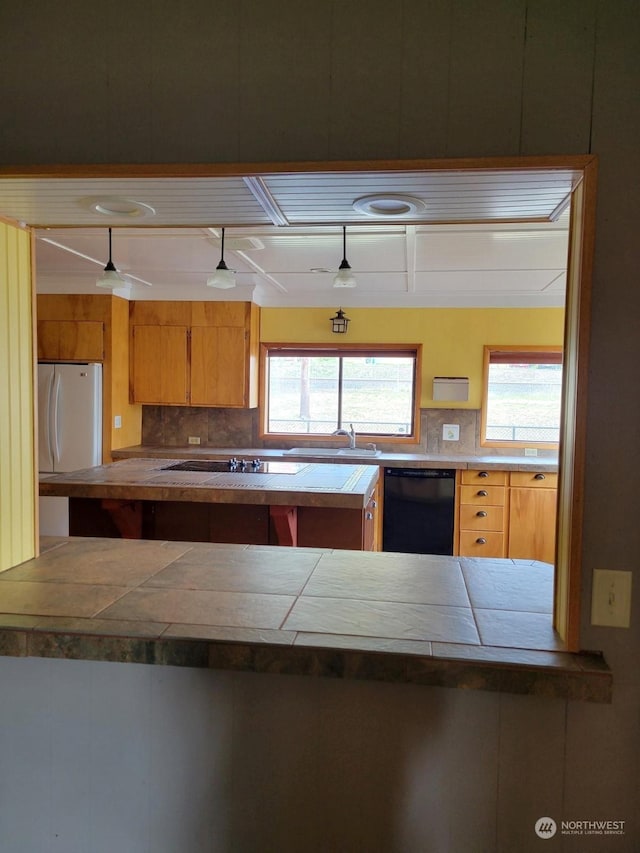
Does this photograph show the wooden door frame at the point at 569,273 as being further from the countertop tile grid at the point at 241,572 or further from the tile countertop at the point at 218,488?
the tile countertop at the point at 218,488

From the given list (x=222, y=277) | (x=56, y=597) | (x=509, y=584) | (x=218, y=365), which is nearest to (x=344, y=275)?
(x=222, y=277)

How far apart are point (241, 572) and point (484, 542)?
11.4 ft

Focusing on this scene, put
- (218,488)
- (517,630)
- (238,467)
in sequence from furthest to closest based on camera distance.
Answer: (238,467), (218,488), (517,630)

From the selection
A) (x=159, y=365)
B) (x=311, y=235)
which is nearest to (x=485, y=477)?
(x=311, y=235)

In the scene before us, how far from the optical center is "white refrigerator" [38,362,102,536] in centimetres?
448

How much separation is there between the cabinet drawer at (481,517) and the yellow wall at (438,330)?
40.6 inches

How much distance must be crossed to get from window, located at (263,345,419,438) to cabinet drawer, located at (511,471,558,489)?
3.57ft

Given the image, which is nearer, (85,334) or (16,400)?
(16,400)

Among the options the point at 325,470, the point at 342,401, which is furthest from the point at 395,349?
the point at 325,470

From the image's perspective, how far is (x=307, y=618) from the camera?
3.84ft

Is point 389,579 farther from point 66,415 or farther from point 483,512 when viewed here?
point 66,415

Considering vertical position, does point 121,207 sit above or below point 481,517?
above

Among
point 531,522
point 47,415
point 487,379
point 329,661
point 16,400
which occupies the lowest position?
point 531,522

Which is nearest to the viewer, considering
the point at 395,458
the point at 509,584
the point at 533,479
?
the point at 509,584
